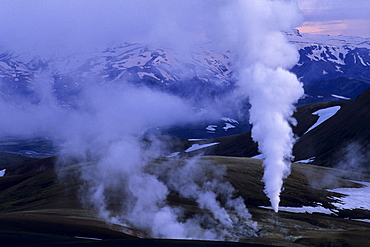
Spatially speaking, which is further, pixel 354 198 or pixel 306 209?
pixel 354 198

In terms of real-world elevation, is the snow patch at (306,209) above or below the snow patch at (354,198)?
below

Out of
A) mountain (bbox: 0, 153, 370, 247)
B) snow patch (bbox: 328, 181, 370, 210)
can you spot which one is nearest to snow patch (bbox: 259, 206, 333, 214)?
mountain (bbox: 0, 153, 370, 247)

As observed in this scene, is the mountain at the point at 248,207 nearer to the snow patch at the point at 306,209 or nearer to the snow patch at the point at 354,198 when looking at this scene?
the snow patch at the point at 306,209

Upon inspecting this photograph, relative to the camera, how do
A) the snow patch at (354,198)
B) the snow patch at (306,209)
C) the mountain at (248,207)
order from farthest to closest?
1. the snow patch at (354,198)
2. the snow patch at (306,209)
3. the mountain at (248,207)

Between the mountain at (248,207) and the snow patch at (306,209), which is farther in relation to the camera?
the snow patch at (306,209)

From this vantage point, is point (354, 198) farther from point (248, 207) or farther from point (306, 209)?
point (248, 207)

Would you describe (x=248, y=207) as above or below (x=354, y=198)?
below

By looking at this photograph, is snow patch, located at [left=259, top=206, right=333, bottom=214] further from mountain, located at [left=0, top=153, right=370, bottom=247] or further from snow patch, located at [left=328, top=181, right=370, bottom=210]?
snow patch, located at [left=328, top=181, right=370, bottom=210]

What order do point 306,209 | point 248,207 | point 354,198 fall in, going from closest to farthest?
1. point 248,207
2. point 306,209
3. point 354,198

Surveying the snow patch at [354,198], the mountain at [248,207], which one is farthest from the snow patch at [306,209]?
the snow patch at [354,198]

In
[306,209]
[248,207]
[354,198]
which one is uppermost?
[354,198]

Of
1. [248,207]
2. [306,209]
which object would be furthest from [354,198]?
[248,207]
